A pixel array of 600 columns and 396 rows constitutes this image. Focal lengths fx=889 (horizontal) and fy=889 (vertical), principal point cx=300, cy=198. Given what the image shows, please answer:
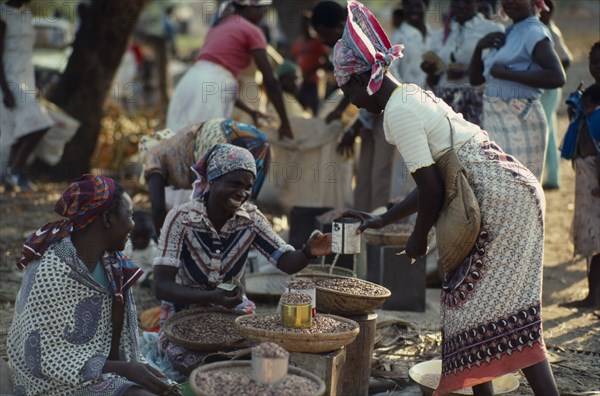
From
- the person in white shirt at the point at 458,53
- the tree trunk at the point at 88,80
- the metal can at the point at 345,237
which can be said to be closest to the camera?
the metal can at the point at 345,237

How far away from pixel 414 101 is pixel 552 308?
2887 mm

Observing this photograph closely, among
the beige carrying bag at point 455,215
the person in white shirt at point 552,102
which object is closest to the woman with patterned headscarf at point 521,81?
the person in white shirt at point 552,102

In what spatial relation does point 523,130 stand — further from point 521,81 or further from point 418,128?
point 418,128

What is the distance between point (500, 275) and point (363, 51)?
40.6 inches

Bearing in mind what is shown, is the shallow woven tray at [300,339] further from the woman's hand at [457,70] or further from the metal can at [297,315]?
the woman's hand at [457,70]

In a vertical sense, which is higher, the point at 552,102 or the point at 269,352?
the point at 552,102

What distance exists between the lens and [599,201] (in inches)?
228

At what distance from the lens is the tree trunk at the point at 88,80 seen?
9434 millimetres

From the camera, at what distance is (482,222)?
138 inches

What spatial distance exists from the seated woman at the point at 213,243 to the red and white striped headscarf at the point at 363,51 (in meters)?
0.77

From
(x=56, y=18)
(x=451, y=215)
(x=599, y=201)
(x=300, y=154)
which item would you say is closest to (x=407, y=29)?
(x=300, y=154)

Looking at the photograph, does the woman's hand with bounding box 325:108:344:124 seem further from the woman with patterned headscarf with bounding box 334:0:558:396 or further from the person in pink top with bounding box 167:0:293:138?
the woman with patterned headscarf with bounding box 334:0:558:396

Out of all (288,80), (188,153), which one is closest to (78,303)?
(188,153)

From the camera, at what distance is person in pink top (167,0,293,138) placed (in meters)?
6.79
